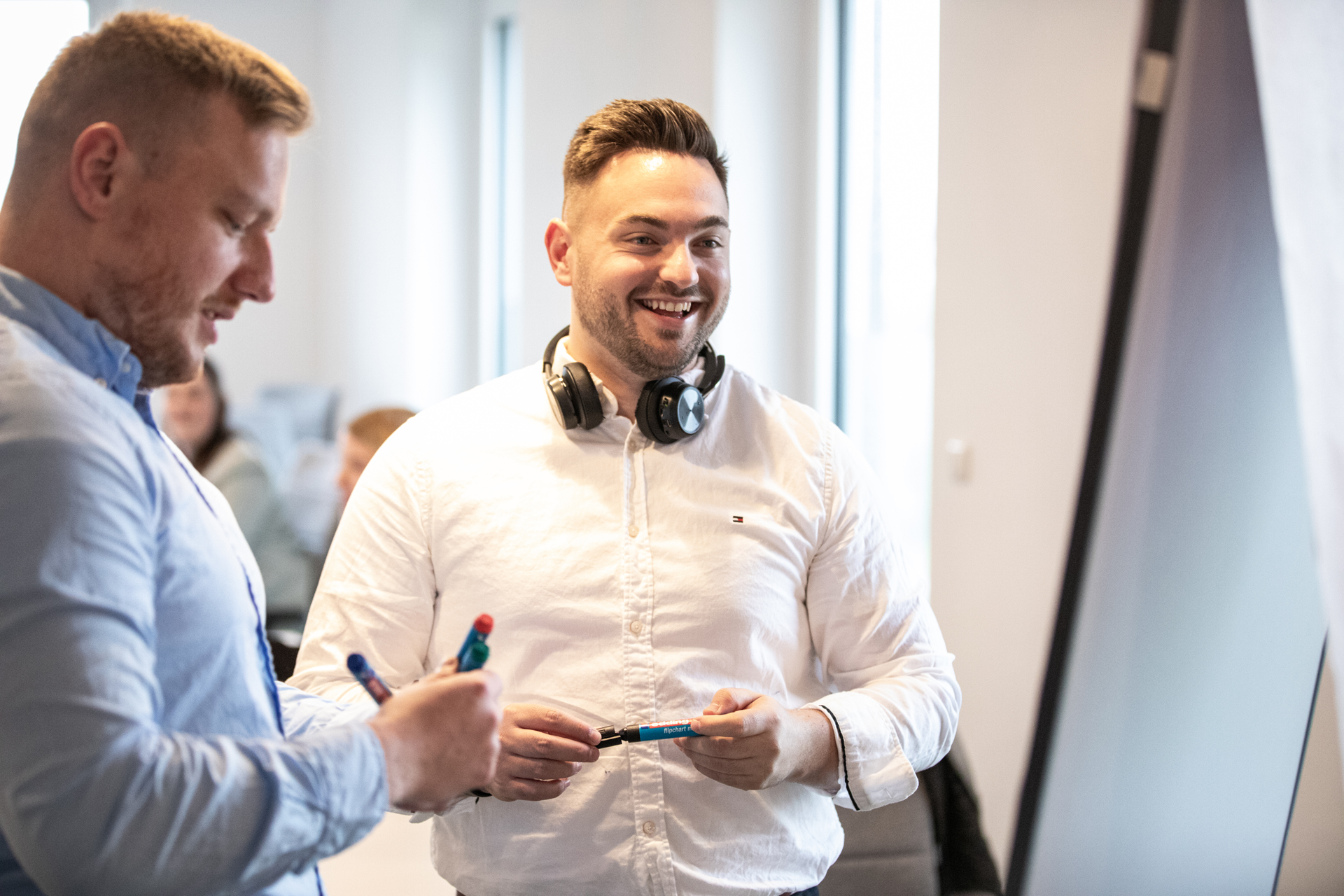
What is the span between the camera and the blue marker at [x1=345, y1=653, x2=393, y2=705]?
841 mm

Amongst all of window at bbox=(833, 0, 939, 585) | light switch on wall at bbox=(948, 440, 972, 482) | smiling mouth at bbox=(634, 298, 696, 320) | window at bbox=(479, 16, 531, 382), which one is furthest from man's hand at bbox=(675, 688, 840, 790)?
window at bbox=(479, 16, 531, 382)

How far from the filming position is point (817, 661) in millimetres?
1398

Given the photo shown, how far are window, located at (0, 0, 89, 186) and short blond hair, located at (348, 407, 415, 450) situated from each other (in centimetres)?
95

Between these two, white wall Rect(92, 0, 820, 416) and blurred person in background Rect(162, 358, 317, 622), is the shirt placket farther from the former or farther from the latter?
white wall Rect(92, 0, 820, 416)

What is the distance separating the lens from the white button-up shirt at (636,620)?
1.23 meters

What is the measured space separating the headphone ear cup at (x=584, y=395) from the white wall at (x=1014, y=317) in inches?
63.3

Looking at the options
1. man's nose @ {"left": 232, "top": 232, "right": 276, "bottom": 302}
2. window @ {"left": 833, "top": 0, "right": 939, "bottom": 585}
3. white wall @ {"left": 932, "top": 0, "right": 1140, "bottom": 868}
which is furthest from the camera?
window @ {"left": 833, "top": 0, "right": 939, "bottom": 585}

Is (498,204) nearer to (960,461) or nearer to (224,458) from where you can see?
(224,458)

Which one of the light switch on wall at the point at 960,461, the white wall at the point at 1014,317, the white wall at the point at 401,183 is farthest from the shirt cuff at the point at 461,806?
the white wall at the point at 401,183

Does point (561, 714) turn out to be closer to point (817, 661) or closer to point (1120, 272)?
point (817, 661)

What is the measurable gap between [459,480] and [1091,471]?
5.01ft

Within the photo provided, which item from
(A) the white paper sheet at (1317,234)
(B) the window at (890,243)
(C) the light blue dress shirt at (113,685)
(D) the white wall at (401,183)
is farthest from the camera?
(D) the white wall at (401,183)

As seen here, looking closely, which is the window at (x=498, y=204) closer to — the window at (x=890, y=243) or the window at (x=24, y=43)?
the window at (x=890, y=243)

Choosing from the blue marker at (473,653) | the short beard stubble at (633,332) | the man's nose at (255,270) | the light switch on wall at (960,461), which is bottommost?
the light switch on wall at (960,461)
